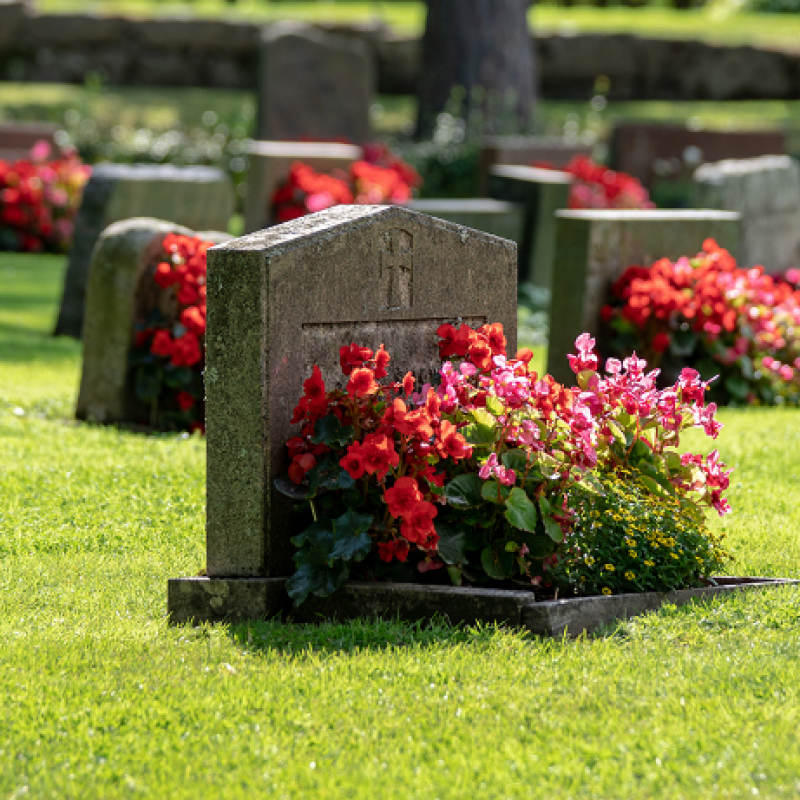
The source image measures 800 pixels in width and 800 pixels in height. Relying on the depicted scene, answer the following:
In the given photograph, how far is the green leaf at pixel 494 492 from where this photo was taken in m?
4.01

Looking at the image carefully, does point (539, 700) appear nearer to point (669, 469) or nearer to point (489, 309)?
point (669, 469)

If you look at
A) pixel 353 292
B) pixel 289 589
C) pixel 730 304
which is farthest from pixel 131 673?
pixel 730 304

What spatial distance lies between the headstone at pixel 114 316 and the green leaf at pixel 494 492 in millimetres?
3551

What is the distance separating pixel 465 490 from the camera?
4074 millimetres

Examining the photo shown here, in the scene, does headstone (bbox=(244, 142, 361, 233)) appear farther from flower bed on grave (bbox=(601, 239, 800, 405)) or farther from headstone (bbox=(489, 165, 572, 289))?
flower bed on grave (bbox=(601, 239, 800, 405))

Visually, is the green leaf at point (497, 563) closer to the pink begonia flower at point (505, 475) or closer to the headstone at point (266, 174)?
the pink begonia flower at point (505, 475)

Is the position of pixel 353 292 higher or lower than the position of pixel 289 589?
higher

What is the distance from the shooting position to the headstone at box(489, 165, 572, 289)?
1313 centimetres

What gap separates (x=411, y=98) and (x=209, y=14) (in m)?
5.35

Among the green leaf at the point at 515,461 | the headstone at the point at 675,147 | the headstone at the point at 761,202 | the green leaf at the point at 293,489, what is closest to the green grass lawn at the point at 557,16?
Answer: the headstone at the point at 675,147

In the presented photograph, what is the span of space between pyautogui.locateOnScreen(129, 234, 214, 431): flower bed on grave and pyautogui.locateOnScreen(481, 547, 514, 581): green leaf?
126 inches

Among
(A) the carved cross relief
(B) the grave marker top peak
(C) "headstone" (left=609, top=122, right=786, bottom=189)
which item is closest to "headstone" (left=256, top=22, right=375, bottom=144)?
(C) "headstone" (left=609, top=122, right=786, bottom=189)

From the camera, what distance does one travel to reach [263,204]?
13.0 m

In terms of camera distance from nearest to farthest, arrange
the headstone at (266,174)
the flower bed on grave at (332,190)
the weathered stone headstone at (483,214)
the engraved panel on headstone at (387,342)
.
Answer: the engraved panel on headstone at (387,342)
the flower bed on grave at (332,190)
the weathered stone headstone at (483,214)
the headstone at (266,174)
